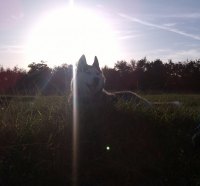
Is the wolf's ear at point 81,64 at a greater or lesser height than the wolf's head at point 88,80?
greater

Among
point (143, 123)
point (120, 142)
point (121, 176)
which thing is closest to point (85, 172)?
point (121, 176)

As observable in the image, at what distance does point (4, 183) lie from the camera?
17.4 feet

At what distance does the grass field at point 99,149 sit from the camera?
557 cm

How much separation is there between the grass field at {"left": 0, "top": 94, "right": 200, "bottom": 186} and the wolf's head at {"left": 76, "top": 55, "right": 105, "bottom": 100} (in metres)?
3.27

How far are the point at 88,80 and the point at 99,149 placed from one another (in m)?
5.09

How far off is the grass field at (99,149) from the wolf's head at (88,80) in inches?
129

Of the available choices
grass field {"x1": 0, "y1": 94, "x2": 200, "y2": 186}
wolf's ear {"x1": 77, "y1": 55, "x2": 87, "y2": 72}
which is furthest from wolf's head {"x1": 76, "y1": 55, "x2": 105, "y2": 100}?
grass field {"x1": 0, "y1": 94, "x2": 200, "y2": 186}

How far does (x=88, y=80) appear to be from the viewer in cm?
1125

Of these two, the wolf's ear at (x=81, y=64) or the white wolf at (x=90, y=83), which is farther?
the wolf's ear at (x=81, y=64)

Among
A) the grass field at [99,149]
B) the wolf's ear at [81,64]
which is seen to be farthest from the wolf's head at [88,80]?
the grass field at [99,149]

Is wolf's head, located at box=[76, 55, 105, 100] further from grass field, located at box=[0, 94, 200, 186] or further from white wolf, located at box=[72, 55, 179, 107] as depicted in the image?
grass field, located at box=[0, 94, 200, 186]

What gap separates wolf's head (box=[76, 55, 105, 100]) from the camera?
436 inches

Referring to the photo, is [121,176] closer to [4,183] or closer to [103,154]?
[103,154]

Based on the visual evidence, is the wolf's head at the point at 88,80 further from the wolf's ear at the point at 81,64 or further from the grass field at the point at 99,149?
the grass field at the point at 99,149
